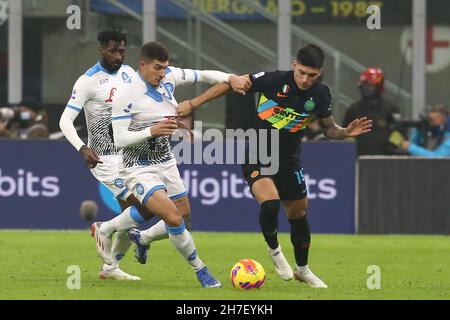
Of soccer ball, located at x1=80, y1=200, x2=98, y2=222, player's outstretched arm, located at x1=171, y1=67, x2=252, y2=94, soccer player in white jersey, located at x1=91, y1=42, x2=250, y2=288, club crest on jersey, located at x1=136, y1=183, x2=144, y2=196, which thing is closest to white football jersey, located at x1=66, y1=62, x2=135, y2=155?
player's outstretched arm, located at x1=171, y1=67, x2=252, y2=94

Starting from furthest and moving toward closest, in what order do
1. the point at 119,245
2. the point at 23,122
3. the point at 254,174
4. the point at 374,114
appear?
the point at 23,122, the point at 374,114, the point at 119,245, the point at 254,174

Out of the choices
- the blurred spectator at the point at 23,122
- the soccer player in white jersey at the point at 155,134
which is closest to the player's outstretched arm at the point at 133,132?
the soccer player in white jersey at the point at 155,134

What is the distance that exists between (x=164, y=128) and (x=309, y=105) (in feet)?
4.68

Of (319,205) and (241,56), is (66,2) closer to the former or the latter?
(241,56)

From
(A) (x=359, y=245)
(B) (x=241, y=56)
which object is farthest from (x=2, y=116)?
(A) (x=359, y=245)

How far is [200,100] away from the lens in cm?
1116

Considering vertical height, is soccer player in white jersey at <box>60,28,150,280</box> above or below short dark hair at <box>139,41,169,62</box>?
below

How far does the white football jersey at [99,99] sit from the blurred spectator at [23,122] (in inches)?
239

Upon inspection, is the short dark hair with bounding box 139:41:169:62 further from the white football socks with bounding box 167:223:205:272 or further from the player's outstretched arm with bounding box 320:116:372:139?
the player's outstretched arm with bounding box 320:116:372:139

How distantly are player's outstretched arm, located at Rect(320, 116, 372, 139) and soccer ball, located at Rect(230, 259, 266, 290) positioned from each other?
141 cm

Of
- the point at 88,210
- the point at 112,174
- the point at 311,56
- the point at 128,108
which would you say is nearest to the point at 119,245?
the point at 112,174

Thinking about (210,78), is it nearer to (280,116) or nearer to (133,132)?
(280,116)

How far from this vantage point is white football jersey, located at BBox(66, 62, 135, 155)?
12.4m

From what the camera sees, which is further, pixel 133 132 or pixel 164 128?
pixel 133 132
